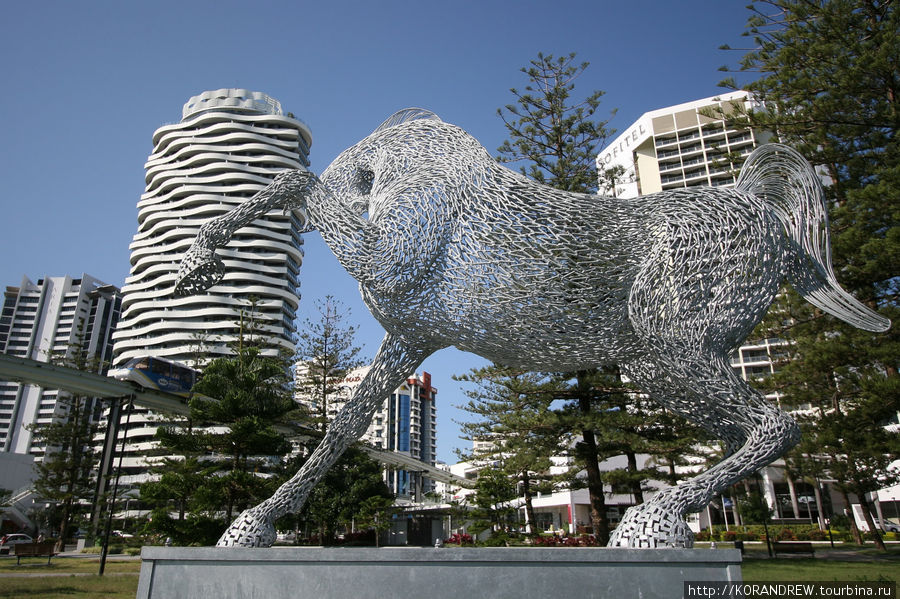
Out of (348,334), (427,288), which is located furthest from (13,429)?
(427,288)

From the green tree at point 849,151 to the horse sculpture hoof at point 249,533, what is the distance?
35.1ft

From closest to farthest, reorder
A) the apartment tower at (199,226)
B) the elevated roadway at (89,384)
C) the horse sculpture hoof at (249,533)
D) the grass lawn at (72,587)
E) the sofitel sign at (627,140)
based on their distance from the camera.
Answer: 1. the horse sculpture hoof at (249,533)
2. the grass lawn at (72,587)
3. the elevated roadway at (89,384)
4. the apartment tower at (199,226)
5. the sofitel sign at (627,140)

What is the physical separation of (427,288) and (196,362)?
23.3 metres

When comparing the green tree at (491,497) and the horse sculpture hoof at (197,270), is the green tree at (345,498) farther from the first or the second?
the horse sculpture hoof at (197,270)

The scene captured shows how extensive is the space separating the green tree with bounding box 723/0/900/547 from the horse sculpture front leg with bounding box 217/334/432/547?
9278mm

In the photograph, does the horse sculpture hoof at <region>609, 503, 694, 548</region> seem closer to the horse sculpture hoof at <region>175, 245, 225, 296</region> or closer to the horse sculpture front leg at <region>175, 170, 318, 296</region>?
the horse sculpture front leg at <region>175, 170, 318, 296</region>

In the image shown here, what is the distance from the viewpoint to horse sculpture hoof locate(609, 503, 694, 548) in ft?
11.9

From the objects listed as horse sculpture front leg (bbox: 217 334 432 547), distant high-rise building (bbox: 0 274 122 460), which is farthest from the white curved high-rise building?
horse sculpture front leg (bbox: 217 334 432 547)

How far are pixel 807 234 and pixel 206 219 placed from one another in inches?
2382

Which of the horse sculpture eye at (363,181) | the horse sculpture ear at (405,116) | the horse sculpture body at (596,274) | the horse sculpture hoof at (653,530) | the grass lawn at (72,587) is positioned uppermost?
the horse sculpture ear at (405,116)

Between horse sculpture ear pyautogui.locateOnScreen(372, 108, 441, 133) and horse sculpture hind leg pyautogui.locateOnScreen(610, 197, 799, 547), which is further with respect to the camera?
horse sculpture ear pyautogui.locateOnScreen(372, 108, 441, 133)

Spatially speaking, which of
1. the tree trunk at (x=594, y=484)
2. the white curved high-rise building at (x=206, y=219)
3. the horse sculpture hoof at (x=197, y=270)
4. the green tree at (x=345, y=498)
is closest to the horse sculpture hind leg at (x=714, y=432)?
the horse sculpture hoof at (x=197, y=270)

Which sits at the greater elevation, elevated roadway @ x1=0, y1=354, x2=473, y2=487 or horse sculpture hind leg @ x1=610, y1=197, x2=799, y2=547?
elevated roadway @ x1=0, y1=354, x2=473, y2=487

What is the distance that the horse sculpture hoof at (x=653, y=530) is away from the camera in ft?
11.9
